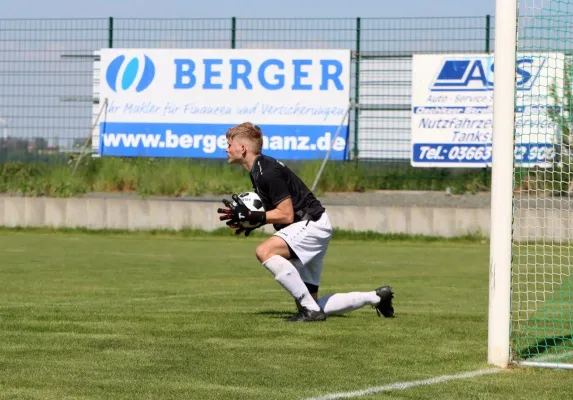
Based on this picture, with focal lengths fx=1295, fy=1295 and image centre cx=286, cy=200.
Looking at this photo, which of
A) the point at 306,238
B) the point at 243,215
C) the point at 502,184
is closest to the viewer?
the point at 502,184

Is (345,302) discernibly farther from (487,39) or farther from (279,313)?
(487,39)

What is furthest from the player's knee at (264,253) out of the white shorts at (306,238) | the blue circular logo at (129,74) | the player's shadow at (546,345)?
the blue circular logo at (129,74)

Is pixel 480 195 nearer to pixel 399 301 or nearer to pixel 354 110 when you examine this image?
pixel 354 110

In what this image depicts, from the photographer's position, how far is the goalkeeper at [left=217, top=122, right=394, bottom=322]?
34.4 ft

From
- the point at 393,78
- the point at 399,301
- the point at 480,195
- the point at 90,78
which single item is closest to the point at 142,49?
the point at 90,78

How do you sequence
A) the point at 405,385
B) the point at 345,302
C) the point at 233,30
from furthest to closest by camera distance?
the point at 233,30 → the point at 345,302 → the point at 405,385

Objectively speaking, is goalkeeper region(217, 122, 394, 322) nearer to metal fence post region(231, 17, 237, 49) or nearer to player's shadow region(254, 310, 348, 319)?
player's shadow region(254, 310, 348, 319)

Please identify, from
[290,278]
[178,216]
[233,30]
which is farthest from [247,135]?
[233,30]

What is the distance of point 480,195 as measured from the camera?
27047mm

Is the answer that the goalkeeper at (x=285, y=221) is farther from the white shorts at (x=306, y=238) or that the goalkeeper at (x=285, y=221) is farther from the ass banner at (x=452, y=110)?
the ass banner at (x=452, y=110)

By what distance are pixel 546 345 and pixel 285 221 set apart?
242 centimetres

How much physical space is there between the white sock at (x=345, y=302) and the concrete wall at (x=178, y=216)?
1377cm

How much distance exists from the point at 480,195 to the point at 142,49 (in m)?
8.34

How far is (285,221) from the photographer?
10562 mm
